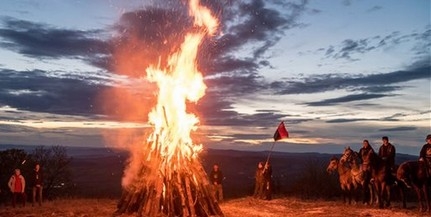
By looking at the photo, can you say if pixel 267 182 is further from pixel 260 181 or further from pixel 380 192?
pixel 380 192

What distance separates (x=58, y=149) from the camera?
27406mm

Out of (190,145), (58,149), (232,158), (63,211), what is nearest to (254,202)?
(190,145)

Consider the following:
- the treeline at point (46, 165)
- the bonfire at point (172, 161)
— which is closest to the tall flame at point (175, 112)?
the bonfire at point (172, 161)

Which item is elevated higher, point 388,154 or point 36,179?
point 388,154

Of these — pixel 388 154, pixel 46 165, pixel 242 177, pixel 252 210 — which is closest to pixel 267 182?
pixel 252 210

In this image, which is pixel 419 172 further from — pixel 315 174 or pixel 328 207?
pixel 315 174

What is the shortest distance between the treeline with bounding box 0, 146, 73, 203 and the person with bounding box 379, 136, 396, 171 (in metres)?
16.8

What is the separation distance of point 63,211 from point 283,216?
Answer: 25.0 ft

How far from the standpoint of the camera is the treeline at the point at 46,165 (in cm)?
2464

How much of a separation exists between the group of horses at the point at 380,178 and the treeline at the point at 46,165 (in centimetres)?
1504

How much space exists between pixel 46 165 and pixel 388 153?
18191mm

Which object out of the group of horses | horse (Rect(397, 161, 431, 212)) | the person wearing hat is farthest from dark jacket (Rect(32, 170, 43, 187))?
the person wearing hat

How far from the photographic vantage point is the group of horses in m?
17.0

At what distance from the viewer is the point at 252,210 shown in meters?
18.0
